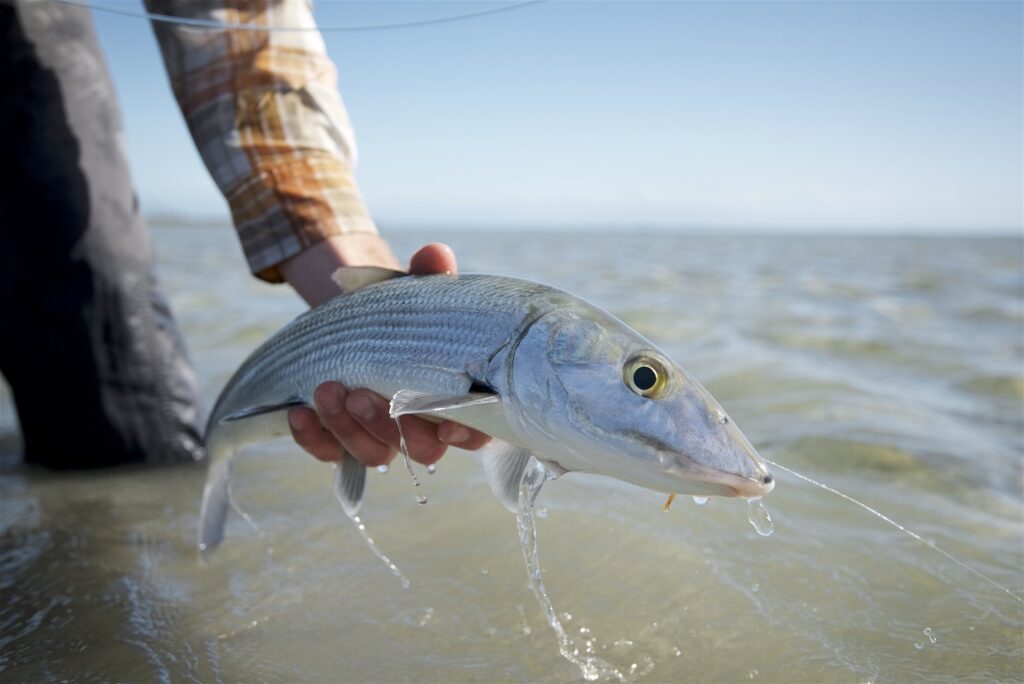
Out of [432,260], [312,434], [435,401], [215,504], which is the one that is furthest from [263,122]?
[435,401]

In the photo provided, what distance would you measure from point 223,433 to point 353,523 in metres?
0.65

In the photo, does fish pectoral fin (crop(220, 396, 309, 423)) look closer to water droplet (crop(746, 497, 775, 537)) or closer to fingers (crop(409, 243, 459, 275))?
fingers (crop(409, 243, 459, 275))

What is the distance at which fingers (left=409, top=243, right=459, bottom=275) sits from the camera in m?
2.55

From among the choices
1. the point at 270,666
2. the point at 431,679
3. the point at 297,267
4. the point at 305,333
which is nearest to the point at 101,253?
the point at 297,267

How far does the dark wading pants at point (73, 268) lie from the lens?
3.60 metres

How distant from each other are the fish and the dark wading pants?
1.54 meters

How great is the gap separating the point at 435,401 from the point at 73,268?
268 centimetres

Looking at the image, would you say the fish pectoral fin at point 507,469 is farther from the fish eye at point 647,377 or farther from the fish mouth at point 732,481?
the fish mouth at point 732,481

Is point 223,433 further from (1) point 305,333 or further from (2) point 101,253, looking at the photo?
(2) point 101,253

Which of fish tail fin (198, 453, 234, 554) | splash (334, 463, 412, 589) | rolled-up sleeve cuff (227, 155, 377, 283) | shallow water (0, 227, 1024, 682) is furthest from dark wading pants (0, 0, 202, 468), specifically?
splash (334, 463, 412, 589)

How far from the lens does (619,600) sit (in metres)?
2.54

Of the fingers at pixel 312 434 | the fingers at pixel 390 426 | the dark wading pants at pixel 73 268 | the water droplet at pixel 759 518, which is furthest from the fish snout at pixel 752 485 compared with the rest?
the dark wading pants at pixel 73 268

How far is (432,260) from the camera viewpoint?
8.37ft

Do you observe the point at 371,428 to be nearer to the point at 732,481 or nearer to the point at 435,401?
the point at 435,401
